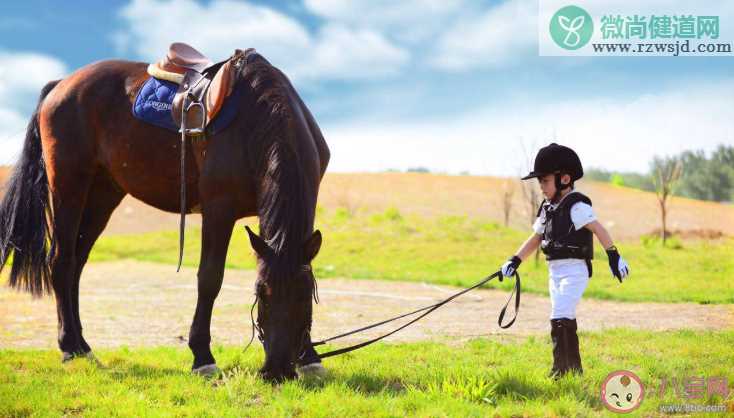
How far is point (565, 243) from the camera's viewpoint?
4.62m

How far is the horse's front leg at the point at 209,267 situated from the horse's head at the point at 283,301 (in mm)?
802

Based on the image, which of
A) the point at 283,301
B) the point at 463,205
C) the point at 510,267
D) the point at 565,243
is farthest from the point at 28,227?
the point at 463,205

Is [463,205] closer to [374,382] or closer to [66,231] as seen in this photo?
[66,231]

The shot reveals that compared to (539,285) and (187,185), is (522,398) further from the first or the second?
(539,285)

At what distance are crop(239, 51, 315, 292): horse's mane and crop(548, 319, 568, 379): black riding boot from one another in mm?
1945

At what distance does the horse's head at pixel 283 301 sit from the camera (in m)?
4.17

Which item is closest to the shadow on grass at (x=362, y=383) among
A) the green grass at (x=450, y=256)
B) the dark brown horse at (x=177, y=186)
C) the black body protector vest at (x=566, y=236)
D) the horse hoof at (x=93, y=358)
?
the dark brown horse at (x=177, y=186)

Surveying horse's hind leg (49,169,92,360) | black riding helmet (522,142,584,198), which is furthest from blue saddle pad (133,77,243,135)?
black riding helmet (522,142,584,198)

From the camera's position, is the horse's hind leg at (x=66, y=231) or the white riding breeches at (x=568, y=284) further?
the horse's hind leg at (x=66, y=231)

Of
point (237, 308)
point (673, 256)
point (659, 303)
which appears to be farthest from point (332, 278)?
point (673, 256)

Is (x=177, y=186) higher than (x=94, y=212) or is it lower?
higher

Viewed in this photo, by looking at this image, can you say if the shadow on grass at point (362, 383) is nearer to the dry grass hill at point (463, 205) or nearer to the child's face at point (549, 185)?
the child's face at point (549, 185)

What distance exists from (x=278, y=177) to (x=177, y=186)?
1.41 m

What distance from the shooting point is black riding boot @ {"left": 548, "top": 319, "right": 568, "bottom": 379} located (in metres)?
4.68
